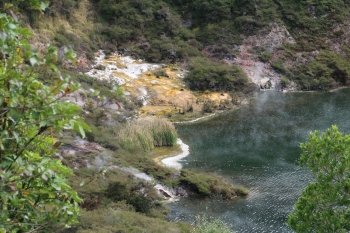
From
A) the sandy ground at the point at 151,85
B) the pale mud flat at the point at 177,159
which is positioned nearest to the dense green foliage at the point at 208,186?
the pale mud flat at the point at 177,159

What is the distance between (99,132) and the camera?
24.2m

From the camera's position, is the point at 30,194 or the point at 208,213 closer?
the point at 30,194

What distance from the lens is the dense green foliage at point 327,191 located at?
1085cm

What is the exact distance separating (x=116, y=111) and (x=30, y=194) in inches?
1053

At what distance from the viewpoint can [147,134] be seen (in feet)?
89.4

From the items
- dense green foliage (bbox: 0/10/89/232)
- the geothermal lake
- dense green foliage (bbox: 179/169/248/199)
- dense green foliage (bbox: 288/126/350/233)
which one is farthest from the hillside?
dense green foliage (bbox: 0/10/89/232)

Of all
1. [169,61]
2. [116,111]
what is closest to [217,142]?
[116,111]

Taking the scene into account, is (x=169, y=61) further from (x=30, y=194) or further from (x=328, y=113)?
(x=30, y=194)

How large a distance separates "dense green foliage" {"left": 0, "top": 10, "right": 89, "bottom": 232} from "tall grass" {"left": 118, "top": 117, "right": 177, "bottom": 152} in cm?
2064

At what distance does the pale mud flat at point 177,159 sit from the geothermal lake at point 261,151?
455 millimetres

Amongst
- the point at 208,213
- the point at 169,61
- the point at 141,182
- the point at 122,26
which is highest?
the point at 122,26

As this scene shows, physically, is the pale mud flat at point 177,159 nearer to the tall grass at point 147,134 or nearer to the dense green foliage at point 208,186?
the tall grass at point 147,134

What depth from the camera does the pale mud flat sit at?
24.7 meters

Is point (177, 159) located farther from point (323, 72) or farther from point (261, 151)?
point (323, 72)
